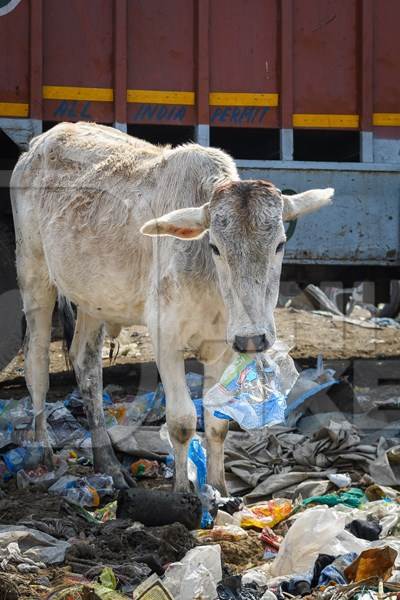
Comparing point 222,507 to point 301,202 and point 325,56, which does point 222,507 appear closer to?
point 301,202

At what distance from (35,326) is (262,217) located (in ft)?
8.03

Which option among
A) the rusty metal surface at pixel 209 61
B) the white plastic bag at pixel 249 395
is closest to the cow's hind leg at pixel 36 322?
the rusty metal surface at pixel 209 61

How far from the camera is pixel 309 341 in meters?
Answer: 9.54

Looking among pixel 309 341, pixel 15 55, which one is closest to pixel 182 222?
pixel 15 55

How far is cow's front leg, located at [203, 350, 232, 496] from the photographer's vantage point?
5254 mm

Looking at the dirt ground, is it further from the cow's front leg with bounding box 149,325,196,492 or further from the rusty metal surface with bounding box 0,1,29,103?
the cow's front leg with bounding box 149,325,196,492

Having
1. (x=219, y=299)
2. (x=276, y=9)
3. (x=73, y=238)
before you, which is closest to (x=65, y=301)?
(x=73, y=238)

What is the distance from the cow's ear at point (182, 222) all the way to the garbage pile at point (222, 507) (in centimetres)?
69

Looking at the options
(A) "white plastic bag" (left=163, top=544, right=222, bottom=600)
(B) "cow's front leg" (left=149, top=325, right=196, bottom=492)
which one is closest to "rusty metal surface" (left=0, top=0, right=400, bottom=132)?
(B) "cow's front leg" (left=149, top=325, right=196, bottom=492)

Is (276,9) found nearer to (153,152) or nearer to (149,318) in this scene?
(153,152)

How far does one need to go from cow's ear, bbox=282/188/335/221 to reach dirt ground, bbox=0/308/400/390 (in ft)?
11.2

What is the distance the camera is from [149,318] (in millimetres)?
5199

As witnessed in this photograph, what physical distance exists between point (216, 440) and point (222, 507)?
1.36ft

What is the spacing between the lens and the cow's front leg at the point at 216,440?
5.25 metres
